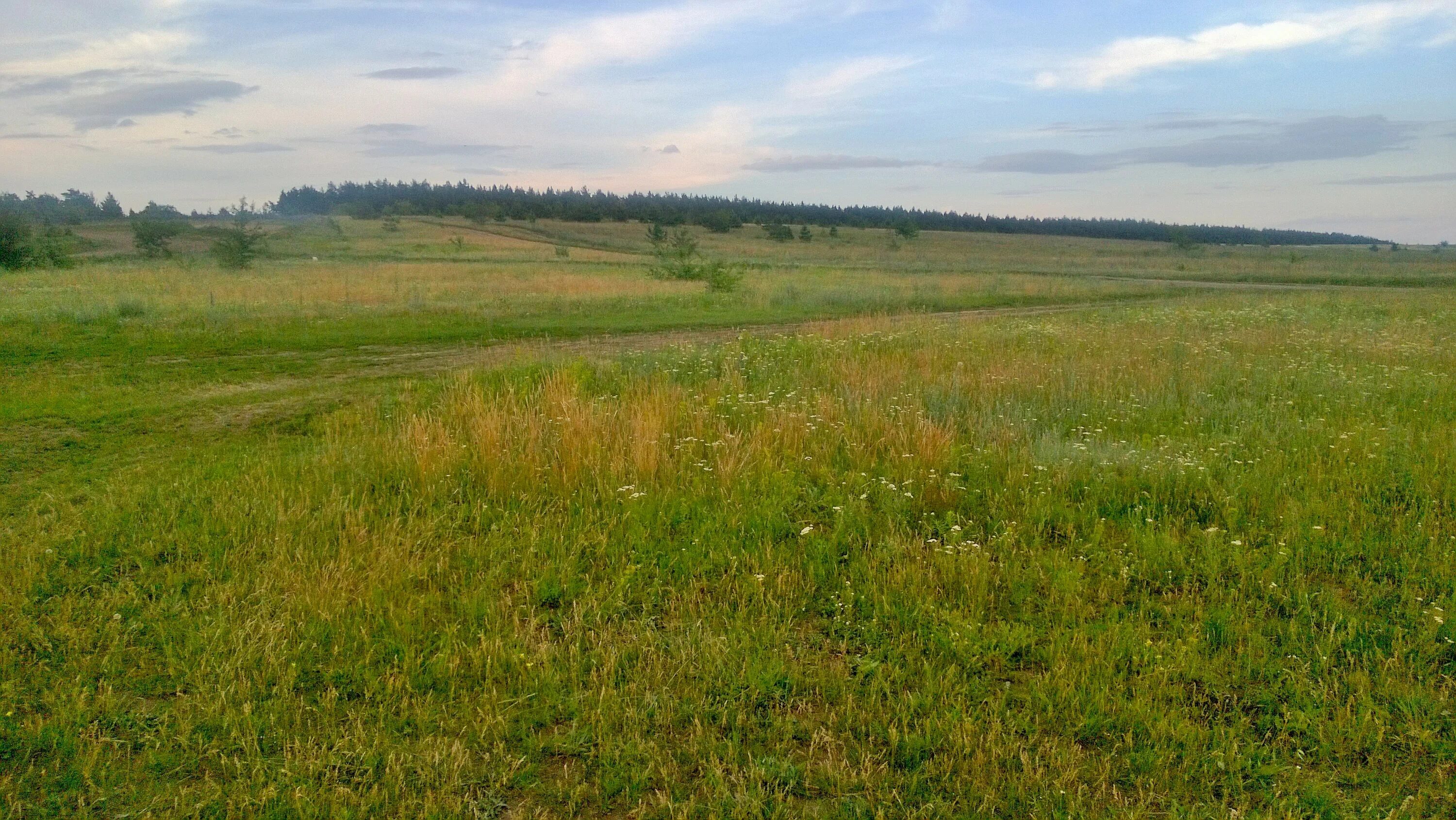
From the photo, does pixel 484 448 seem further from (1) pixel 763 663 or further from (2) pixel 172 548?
(1) pixel 763 663

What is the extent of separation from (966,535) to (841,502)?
90 centimetres

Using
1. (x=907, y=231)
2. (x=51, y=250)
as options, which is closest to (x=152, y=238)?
(x=51, y=250)

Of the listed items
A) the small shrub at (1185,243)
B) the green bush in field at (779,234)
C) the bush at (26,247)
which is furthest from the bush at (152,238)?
the small shrub at (1185,243)

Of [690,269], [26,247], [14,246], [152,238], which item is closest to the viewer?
[690,269]

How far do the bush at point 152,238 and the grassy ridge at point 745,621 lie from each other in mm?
53214

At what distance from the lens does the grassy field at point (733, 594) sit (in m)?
3.34

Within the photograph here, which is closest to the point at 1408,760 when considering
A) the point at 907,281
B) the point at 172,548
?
the point at 172,548

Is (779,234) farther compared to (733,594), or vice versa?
(779,234)

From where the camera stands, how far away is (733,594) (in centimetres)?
482

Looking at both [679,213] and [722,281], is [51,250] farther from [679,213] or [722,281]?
[679,213]

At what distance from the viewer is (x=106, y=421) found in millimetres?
8578

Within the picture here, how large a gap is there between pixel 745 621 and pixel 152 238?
5932 centimetres

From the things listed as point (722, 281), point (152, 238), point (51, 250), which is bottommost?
point (722, 281)

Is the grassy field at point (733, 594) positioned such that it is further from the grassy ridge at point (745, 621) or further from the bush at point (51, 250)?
the bush at point (51, 250)
